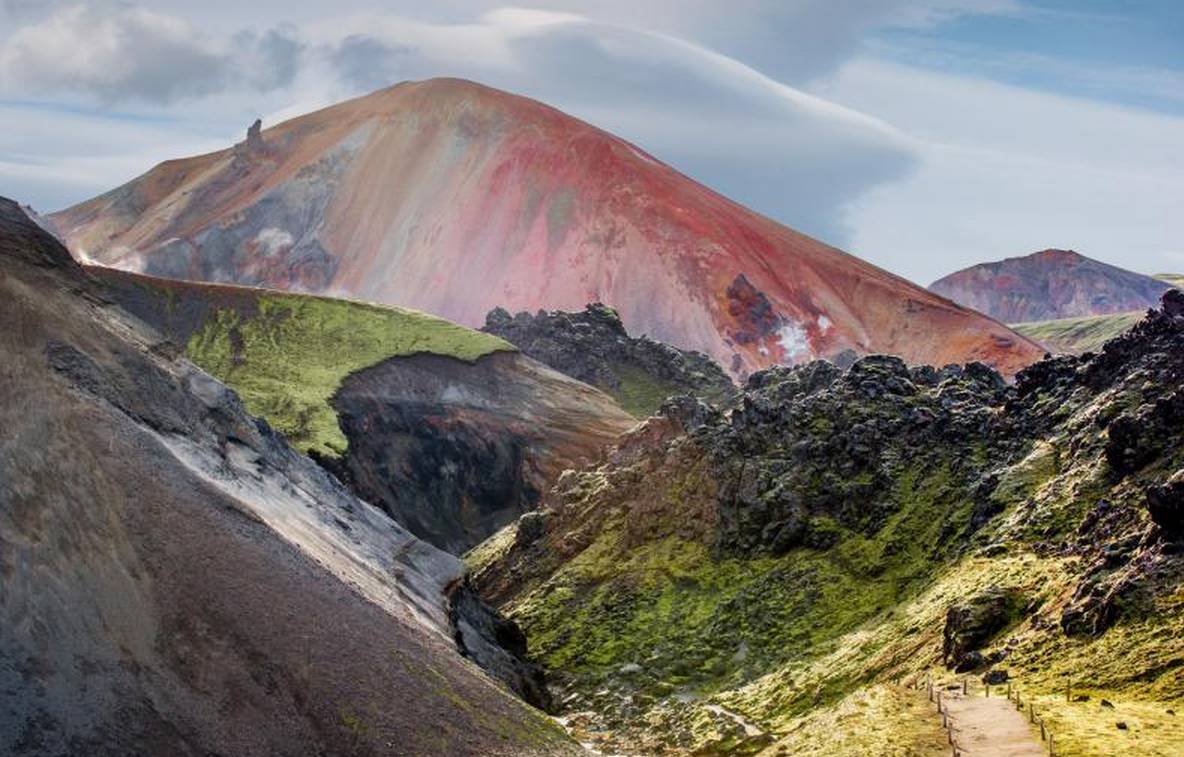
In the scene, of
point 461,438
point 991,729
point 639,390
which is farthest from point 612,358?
point 991,729

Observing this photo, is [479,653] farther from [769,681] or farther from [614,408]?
[614,408]

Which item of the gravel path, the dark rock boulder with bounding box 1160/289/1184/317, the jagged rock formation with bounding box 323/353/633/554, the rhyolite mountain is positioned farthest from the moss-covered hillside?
the gravel path

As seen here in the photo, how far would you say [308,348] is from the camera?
135375 millimetres

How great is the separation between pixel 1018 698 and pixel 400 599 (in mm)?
31921

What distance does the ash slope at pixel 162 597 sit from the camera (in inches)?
2114

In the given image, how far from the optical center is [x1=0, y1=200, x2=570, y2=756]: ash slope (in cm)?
5369

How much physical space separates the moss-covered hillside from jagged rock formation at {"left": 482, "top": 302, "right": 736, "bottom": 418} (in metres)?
17.1

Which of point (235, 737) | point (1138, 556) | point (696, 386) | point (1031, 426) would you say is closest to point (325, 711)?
point (235, 737)

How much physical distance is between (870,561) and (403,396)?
2482 inches

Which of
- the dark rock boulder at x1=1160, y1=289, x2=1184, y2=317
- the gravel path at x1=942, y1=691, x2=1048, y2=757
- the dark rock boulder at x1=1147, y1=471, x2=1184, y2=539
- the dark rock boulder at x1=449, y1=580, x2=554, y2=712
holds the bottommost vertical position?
the dark rock boulder at x1=449, y1=580, x2=554, y2=712

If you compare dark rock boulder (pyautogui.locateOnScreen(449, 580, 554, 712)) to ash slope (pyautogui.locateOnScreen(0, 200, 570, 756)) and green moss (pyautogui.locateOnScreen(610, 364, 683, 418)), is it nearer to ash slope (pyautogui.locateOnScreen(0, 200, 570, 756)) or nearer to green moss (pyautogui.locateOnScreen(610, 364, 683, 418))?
ash slope (pyautogui.locateOnScreen(0, 200, 570, 756))

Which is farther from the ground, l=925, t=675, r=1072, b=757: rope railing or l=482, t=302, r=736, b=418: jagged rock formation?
l=482, t=302, r=736, b=418: jagged rock formation

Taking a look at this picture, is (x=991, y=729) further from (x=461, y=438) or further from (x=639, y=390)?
(x=639, y=390)

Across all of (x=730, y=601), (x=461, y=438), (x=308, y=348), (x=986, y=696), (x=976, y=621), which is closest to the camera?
(x=986, y=696)
